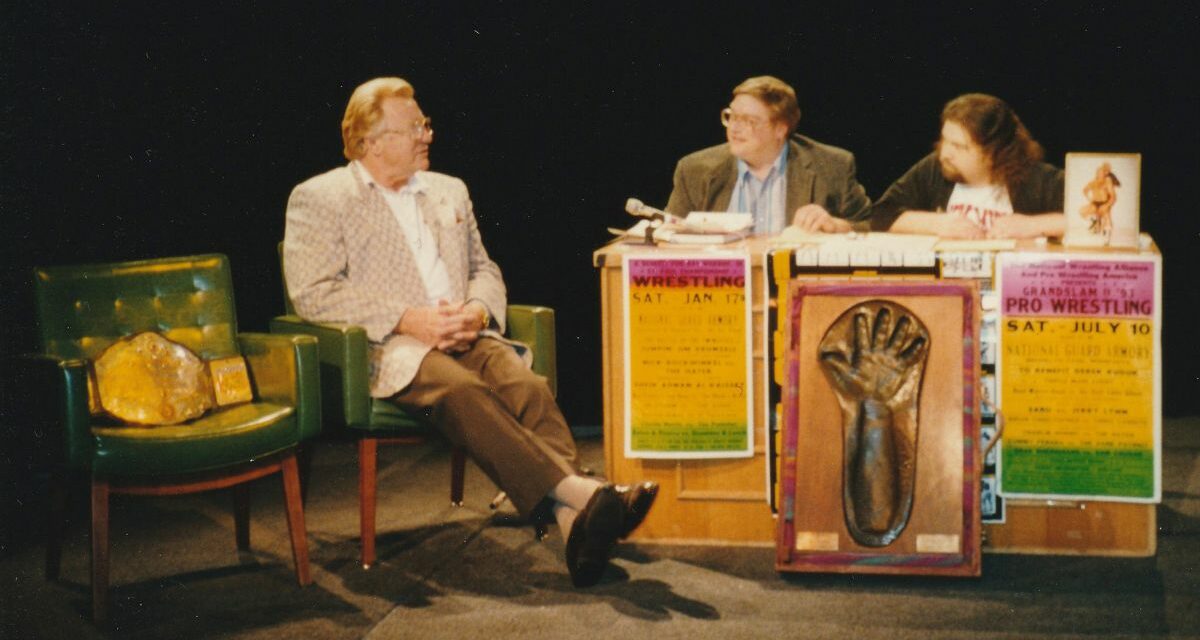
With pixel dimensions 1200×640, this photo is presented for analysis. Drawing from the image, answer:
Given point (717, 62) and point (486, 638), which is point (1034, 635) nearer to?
point (486, 638)

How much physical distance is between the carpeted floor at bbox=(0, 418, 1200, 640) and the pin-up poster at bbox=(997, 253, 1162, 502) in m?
0.25

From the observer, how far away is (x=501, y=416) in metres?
3.89

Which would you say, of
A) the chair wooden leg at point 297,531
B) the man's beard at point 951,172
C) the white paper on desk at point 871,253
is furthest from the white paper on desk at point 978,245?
the chair wooden leg at point 297,531

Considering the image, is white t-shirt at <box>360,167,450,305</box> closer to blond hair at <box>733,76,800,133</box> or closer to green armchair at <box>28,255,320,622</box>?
green armchair at <box>28,255,320,622</box>

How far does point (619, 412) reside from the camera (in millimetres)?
4020

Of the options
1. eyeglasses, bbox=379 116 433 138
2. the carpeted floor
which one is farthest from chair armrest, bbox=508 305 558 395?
eyeglasses, bbox=379 116 433 138

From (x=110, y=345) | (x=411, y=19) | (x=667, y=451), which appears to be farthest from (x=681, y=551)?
(x=411, y=19)

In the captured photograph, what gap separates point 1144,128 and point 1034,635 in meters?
2.53

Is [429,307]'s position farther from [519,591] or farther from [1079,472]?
[1079,472]

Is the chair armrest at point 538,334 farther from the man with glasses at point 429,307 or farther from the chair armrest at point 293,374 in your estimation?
the chair armrest at point 293,374

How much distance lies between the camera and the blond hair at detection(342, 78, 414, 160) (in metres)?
4.20

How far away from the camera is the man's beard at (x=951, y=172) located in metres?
4.35

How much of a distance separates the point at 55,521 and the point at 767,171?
7.91 ft

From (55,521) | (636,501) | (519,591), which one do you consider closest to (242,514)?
(55,521)
